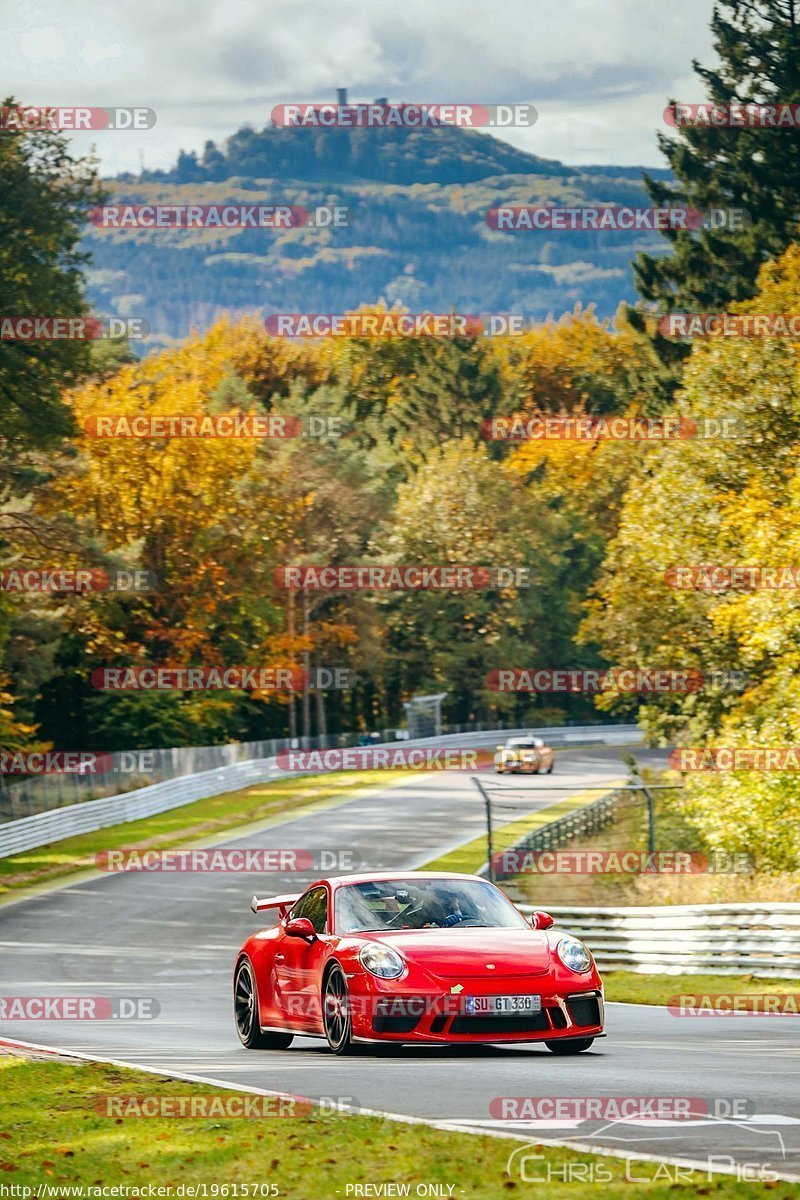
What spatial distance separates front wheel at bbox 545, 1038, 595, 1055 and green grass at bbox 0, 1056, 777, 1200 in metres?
3.38

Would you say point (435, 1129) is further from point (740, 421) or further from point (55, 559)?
point (55, 559)

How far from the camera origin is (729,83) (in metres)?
59.1

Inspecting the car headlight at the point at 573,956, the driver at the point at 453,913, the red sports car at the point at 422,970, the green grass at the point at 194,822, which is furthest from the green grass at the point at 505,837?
the car headlight at the point at 573,956

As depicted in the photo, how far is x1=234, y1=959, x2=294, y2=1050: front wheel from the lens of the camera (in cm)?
1425

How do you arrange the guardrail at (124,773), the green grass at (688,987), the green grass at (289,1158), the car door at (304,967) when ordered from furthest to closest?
the guardrail at (124,773), the green grass at (688,987), the car door at (304,967), the green grass at (289,1158)

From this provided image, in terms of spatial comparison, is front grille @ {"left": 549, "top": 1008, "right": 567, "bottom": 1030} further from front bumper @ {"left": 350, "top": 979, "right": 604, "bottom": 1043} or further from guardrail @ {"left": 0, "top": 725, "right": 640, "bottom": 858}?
guardrail @ {"left": 0, "top": 725, "right": 640, "bottom": 858}

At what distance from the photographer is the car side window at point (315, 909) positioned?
1346cm

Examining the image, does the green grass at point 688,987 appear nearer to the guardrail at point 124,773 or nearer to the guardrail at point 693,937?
the guardrail at point 693,937

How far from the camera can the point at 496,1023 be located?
12.0 metres

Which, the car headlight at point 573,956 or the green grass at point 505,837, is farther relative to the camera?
the green grass at point 505,837

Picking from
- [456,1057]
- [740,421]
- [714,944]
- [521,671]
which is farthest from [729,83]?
[456,1057]

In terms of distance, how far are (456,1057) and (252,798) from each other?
1829 inches

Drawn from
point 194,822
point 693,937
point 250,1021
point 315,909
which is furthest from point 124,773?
point 315,909

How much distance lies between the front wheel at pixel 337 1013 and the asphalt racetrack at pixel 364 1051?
0.41ft
